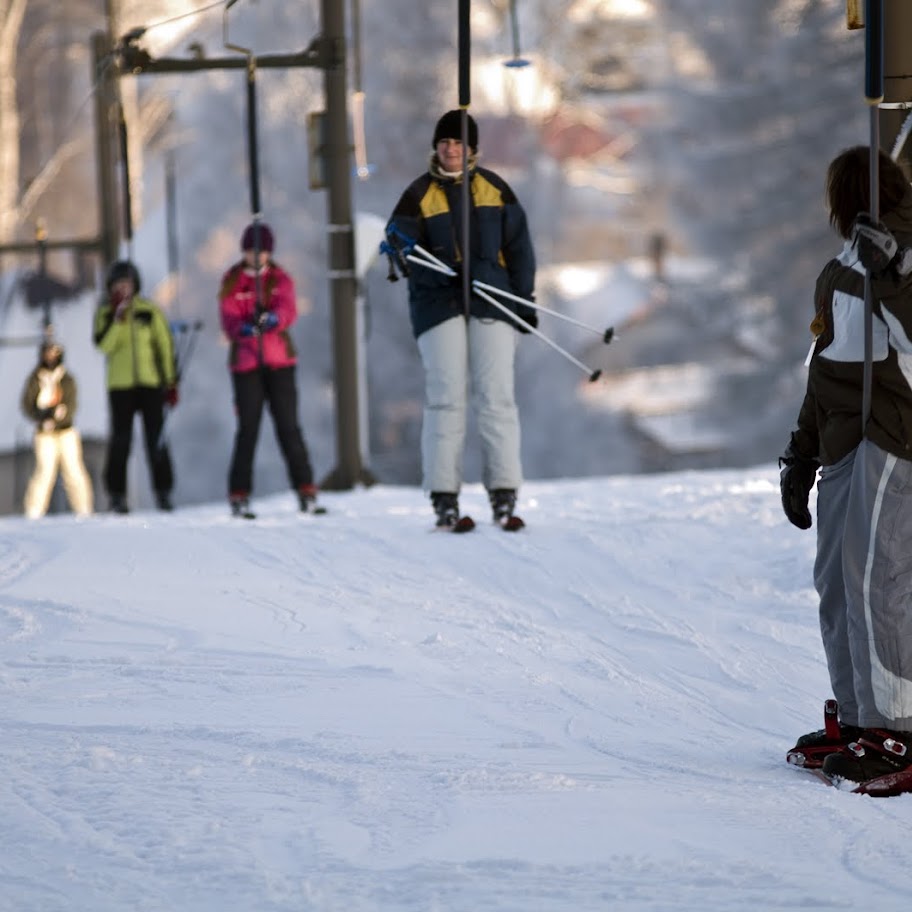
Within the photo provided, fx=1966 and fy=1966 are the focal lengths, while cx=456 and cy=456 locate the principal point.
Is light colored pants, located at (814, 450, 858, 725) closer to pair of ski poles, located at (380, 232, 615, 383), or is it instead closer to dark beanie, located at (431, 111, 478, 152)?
pair of ski poles, located at (380, 232, 615, 383)

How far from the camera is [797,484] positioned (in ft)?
16.5

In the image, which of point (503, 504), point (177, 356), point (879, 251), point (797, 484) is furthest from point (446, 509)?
point (879, 251)

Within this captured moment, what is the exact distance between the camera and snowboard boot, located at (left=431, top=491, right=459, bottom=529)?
28.1 feet

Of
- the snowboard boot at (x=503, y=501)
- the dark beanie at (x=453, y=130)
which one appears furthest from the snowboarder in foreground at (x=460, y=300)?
the snowboard boot at (x=503, y=501)

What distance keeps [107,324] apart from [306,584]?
15.5ft

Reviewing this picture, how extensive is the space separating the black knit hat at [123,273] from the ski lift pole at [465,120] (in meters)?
4.09

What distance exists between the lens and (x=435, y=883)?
394 centimetres

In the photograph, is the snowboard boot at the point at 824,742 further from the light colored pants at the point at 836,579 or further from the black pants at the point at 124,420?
the black pants at the point at 124,420

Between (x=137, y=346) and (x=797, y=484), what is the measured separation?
23.9ft

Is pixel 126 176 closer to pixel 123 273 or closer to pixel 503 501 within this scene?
pixel 123 273

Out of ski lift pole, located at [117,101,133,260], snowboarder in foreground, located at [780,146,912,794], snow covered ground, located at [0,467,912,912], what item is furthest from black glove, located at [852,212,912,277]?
ski lift pole, located at [117,101,133,260]

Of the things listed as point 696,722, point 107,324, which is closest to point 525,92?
point 107,324

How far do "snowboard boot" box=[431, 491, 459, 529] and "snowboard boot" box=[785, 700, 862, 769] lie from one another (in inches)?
146

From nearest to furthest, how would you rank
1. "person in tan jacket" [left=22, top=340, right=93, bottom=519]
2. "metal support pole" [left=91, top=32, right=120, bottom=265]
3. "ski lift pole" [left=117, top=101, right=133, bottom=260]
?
"ski lift pole" [left=117, top=101, right=133, bottom=260] < "person in tan jacket" [left=22, top=340, right=93, bottom=519] < "metal support pole" [left=91, top=32, right=120, bottom=265]
